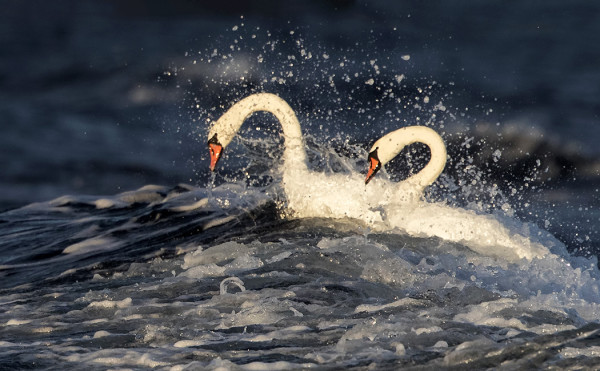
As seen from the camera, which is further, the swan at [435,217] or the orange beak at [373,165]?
the orange beak at [373,165]

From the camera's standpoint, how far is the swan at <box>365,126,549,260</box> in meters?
12.7

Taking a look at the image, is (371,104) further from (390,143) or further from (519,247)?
(519,247)

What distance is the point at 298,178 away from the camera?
593 inches

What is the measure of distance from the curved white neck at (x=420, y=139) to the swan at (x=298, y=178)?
58 centimetres

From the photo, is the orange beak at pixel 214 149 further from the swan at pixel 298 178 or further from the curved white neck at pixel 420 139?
the curved white neck at pixel 420 139

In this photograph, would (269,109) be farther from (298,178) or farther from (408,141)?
(408,141)

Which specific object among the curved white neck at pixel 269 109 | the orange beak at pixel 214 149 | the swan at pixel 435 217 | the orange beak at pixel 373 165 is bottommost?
the swan at pixel 435 217

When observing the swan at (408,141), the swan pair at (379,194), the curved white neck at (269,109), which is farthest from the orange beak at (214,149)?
the swan at (408,141)

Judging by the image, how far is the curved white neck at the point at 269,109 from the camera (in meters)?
15.4

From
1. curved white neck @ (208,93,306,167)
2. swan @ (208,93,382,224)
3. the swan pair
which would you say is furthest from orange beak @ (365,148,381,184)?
curved white neck @ (208,93,306,167)

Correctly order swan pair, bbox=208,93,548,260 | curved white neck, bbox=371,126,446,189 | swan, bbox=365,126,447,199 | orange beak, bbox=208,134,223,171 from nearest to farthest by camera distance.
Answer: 1. swan pair, bbox=208,93,548,260
2. swan, bbox=365,126,447,199
3. curved white neck, bbox=371,126,446,189
4. orange beak, bbox=208,134,223,171

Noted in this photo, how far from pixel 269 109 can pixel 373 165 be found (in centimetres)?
221

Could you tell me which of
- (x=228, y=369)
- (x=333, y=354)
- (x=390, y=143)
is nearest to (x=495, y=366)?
(x=333, y=354)

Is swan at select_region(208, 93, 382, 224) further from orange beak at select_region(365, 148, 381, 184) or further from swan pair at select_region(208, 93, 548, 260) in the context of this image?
orange beak at select_region(365, 148, 381, 184)
